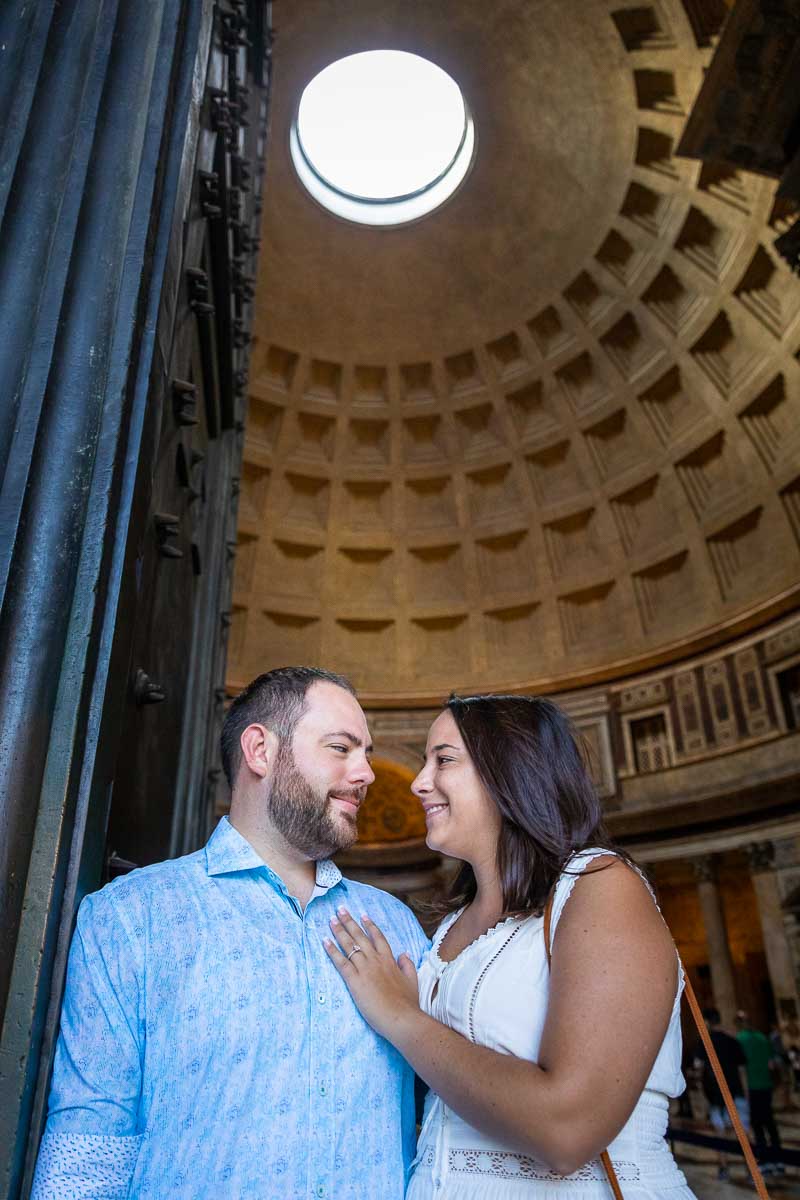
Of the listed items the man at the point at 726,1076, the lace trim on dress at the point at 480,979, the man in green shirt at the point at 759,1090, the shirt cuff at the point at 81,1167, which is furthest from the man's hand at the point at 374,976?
the man at the point at 726,1076

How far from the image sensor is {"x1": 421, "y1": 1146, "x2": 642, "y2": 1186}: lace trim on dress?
1620 millimetres

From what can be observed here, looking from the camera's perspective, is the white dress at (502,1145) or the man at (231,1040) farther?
the white dress at (502,1145)

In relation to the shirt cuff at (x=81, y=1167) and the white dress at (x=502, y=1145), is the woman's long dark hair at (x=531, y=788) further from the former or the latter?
the shirt cuff at (x=81, y=1167)

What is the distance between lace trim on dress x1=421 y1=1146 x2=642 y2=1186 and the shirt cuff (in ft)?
2.13

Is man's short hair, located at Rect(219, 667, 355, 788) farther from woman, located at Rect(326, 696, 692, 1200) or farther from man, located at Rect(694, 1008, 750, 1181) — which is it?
man, located at Rect(694, 1008, 750, 1181)

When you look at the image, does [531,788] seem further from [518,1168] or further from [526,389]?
[526,389]

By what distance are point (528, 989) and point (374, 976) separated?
325mm

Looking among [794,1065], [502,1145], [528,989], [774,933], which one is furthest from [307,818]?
[774,933]

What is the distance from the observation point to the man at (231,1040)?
4.81 feet

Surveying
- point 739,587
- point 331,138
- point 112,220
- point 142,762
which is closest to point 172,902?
point 142,762

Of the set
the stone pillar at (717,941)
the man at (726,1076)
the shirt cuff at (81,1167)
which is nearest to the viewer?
the shirt cuff at (81,1167)

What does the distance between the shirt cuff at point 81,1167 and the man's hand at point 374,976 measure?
0.51m

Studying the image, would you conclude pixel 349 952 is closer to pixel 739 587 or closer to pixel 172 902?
pixel 172 902

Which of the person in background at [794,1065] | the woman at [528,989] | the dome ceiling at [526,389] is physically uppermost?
the dome ceiling at [526,389]
